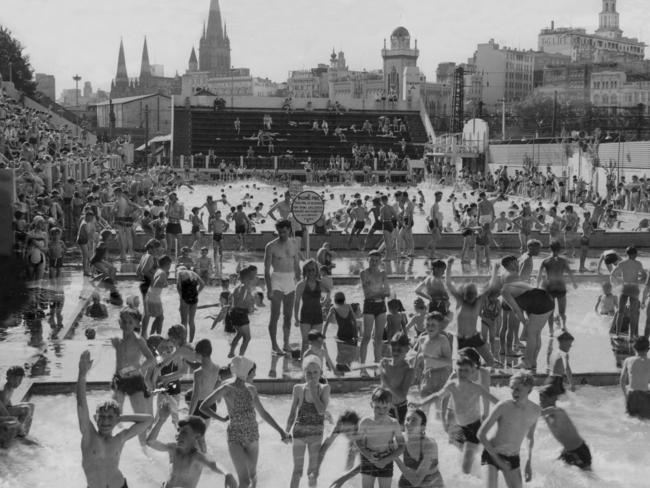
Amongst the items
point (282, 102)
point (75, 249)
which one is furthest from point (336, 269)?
point (282, 102)

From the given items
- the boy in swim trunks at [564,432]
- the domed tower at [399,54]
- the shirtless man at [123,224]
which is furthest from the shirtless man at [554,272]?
the domed tower at [399,54]

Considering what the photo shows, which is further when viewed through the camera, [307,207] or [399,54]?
[399,54]

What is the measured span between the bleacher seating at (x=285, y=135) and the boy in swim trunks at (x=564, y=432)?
4532 cm

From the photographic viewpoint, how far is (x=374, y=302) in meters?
9.77

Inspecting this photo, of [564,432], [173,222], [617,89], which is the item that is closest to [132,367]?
[564,432]

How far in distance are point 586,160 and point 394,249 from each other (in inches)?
895

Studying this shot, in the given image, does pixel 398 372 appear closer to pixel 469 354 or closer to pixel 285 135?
pixel 469 354

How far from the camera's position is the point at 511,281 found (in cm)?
979

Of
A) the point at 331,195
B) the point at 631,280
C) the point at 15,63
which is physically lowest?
the point at 631,280

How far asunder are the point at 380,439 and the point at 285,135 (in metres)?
54.2

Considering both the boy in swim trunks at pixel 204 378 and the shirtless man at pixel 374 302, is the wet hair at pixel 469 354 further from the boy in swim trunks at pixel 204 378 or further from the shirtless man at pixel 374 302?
the shirtless man at pixel 374 302

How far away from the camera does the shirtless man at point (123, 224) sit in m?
18.2

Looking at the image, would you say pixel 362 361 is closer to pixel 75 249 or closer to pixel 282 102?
pixel 75 249

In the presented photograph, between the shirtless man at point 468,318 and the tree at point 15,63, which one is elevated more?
the tree at point 15,63
